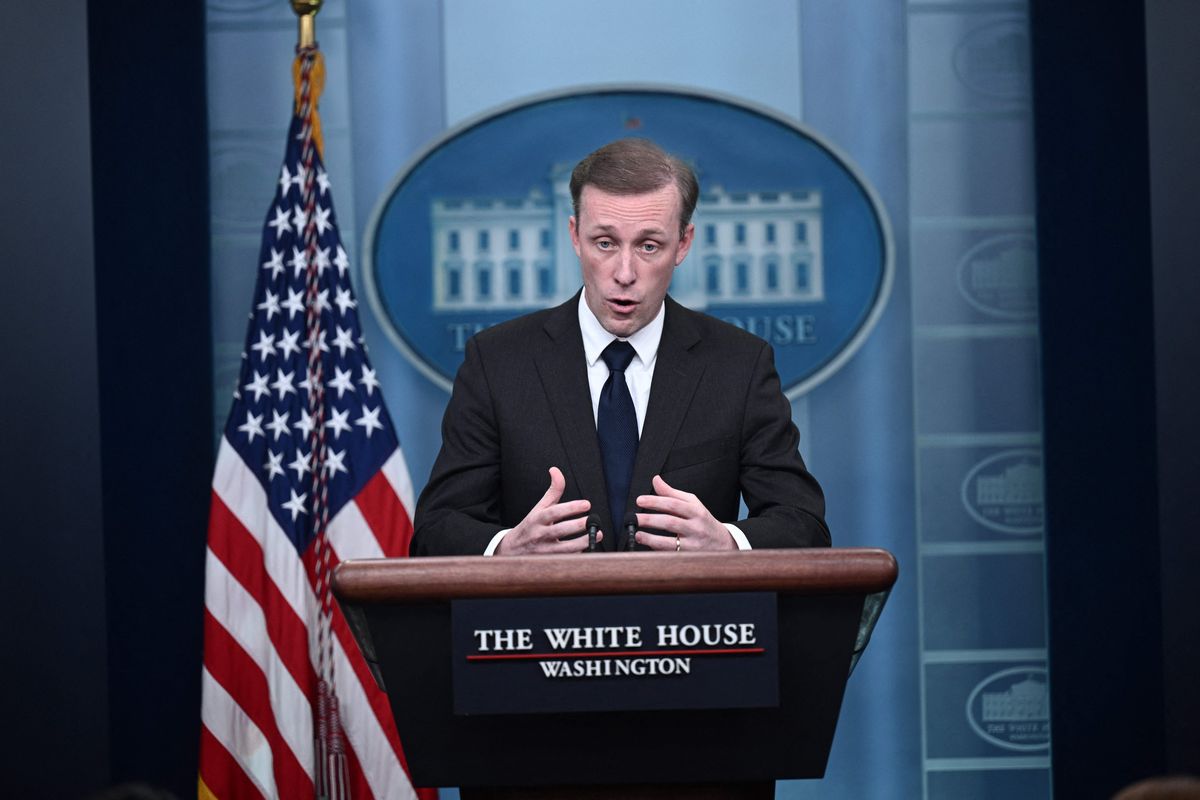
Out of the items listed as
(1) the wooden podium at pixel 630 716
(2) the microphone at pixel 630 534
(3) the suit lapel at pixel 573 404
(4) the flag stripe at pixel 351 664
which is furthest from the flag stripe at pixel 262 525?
(1) the wooden podium at pixel 630 716

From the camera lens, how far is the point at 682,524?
1768 millimetres

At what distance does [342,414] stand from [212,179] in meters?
0.99

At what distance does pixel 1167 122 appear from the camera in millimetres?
3609

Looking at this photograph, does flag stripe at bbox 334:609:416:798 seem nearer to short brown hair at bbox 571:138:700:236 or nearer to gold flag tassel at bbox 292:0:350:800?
gold flag tassel at bbox 292:0:350:800

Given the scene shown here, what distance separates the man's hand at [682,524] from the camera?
1.75 metres

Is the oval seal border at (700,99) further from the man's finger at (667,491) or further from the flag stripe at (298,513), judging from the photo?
the man's finger at (667,491)

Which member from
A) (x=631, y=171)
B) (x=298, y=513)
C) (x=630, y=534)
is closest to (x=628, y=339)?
(x=631, y=171)

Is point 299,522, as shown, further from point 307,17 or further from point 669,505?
point 669,505

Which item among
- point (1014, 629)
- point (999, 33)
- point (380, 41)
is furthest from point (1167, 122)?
point (380, 41)

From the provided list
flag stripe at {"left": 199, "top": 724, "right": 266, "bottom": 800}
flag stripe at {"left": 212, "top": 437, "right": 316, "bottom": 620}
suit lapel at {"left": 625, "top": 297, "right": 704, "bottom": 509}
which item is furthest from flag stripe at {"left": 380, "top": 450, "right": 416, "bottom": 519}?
suit lapel at {"left": 625, "top": 297, "right": 704, "bottom": 509}

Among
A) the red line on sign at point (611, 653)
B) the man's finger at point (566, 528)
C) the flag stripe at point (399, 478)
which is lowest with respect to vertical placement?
the red line on sign at point (611, 653)

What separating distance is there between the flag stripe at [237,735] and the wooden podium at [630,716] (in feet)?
6.56

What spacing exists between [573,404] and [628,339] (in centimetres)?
17

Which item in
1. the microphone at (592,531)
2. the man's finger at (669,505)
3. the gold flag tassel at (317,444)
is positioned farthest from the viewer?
the gold flag tassel at (317,444)
